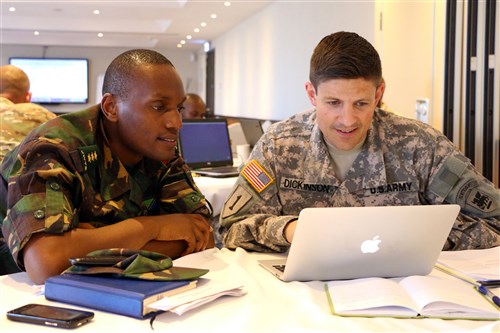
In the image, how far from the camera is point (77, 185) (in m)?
1.46

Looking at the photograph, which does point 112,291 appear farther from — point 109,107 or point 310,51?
point 310,51

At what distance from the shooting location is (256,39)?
8555 mm

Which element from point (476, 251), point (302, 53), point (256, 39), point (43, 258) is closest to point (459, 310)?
point (476, 251)

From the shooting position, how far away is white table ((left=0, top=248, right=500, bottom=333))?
1044 mm

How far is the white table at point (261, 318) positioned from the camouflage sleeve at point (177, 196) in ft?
1.44

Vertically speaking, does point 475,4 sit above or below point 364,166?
above

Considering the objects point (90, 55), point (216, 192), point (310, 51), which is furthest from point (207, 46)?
point (216, 192)

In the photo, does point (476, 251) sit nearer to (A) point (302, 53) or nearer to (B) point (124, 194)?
(B) point (124, 194)

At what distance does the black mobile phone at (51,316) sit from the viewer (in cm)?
103

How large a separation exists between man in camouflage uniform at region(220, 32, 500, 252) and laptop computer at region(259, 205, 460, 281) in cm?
34

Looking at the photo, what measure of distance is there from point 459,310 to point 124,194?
35.5 inches

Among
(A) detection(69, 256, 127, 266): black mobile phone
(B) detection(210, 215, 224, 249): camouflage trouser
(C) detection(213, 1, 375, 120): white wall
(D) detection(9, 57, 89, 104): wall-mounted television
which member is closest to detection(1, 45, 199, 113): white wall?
(D) detection(9, 57, 89, 104): wall-mounted television

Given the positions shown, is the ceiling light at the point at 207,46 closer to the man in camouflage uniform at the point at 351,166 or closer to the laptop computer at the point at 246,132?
the laptop computer at the point at 246,132

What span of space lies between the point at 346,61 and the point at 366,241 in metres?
0.60
